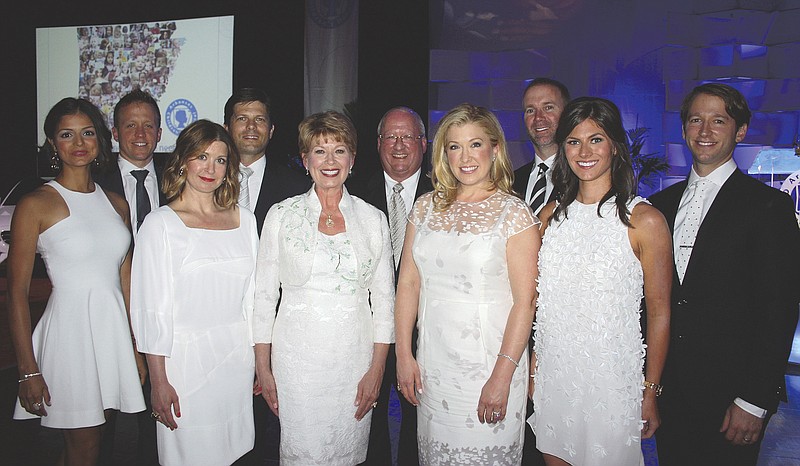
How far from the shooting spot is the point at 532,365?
2258 millimetres

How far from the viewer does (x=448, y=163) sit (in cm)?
228

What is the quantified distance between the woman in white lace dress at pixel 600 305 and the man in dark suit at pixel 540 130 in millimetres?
751

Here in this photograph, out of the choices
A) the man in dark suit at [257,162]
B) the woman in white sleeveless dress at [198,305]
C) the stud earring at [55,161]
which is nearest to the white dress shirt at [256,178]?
the man in dark suit at [257,162]

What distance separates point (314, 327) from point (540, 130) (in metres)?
1.58

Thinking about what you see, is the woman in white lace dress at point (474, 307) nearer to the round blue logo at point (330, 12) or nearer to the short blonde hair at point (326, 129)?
the short blonde hair at point (326, 129)

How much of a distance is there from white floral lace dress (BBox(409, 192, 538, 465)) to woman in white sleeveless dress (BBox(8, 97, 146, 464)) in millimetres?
1268

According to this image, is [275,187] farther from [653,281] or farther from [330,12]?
[330,12]

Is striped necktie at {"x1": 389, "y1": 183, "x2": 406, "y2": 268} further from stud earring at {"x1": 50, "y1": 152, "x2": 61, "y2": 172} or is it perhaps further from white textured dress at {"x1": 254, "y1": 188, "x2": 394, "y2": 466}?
stud earring at {"x1": 50, "y1": 152, "x2": 61, "y2": 172}

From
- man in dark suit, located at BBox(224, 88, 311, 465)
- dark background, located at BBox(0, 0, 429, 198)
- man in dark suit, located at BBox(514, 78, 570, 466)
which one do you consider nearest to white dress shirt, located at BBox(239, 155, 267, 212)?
man in dark suit, located at BBox(224, 88, 311, 465)

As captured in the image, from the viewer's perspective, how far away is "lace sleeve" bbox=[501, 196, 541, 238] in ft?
6.79

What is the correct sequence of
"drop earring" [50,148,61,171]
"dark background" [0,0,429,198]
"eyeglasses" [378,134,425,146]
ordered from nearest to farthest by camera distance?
"drop earring" [50,148,61,171] → "eyeglasses" [378,134,425,146] → "dark background" [0,0,429,198]

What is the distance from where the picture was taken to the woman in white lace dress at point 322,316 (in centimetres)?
222

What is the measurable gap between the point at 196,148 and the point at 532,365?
59.2 inches

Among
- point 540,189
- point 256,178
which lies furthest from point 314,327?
point 540,189
